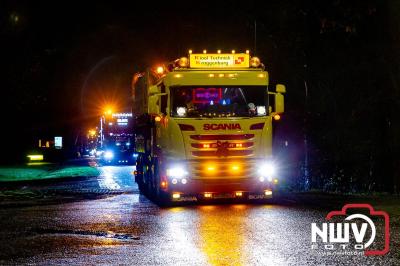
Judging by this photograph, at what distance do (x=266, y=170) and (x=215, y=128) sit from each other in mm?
1845

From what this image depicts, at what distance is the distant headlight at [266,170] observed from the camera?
18266mm

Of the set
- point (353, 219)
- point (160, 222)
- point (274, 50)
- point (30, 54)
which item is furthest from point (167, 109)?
point (30, 54)

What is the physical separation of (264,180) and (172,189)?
2.50 meters

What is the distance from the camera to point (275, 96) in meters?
18.5

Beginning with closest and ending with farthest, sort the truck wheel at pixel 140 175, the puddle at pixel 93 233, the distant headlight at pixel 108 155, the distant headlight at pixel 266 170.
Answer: the puddle at pixel 93 233 → the distant headlight at pixel 266 170 → the truck wheel at pixel 140 175 → the distant headlight at pixel 108 155

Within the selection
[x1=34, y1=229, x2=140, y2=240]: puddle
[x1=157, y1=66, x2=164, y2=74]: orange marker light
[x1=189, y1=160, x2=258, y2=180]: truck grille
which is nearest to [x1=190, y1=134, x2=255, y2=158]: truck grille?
[x1=189, y1=160, x2=258, y2=180]: truck grille

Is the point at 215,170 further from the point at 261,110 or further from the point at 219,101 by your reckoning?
the point at 261,110

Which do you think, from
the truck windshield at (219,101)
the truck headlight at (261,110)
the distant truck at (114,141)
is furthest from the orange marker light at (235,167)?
the distant truck at (114,141)

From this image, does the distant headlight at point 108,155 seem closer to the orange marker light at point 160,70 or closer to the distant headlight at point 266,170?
the orange marker light at point 160,70

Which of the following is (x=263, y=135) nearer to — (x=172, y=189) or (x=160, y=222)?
(x=172, y=189)

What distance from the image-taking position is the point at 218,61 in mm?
18797

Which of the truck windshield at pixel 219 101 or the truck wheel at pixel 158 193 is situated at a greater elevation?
the truck windshield at pixel 219 101

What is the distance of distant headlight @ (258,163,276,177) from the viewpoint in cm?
1827

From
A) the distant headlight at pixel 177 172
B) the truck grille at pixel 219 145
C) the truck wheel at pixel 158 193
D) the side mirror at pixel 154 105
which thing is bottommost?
the truck wheel at pixel 158 193
